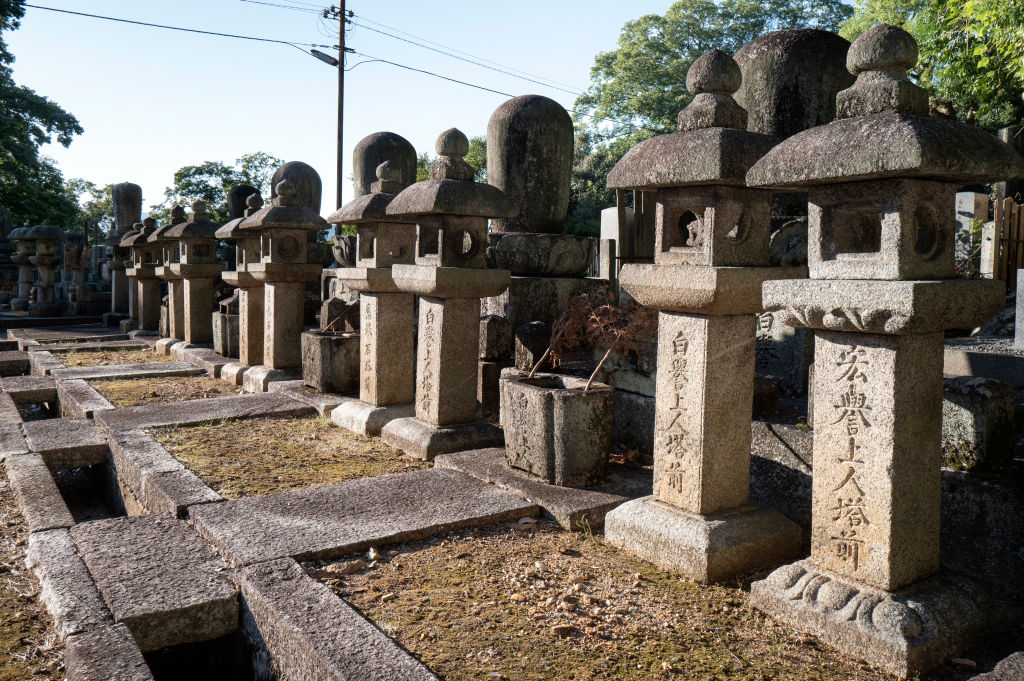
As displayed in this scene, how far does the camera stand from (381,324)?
5805 mm

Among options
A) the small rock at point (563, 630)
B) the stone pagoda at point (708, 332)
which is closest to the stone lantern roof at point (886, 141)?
the stone pagoda at point (708, 332)

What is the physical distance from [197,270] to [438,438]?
6.47 meters

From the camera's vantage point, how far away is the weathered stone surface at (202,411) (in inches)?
227

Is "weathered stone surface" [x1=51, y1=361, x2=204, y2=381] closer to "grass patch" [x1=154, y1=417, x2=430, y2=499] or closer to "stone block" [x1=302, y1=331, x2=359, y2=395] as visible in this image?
"stone block" [x1=302, y1=331, x2=359, y2=395]

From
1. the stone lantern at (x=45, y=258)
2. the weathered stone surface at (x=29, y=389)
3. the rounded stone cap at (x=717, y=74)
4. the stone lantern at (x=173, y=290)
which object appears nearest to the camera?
the rounded stone cap at (x=717, y=74)

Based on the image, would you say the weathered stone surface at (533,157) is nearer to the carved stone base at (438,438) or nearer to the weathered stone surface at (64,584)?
the carved stone base at (438,438)

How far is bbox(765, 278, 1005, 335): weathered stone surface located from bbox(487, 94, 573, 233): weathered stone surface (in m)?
4.16

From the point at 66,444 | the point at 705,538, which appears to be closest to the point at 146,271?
the point at 66,444

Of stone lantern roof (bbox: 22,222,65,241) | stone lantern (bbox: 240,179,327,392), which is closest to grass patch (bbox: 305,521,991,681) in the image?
stone lantern (bbox: 240,179,327,392)

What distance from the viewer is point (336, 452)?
5.16m

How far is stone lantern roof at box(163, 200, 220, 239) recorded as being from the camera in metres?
9.88

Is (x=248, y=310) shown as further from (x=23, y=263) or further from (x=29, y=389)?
(x=23, y=263)

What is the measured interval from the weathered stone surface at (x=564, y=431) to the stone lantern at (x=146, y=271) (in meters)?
10.3

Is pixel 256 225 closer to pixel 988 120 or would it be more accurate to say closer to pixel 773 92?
pixel 773 92
